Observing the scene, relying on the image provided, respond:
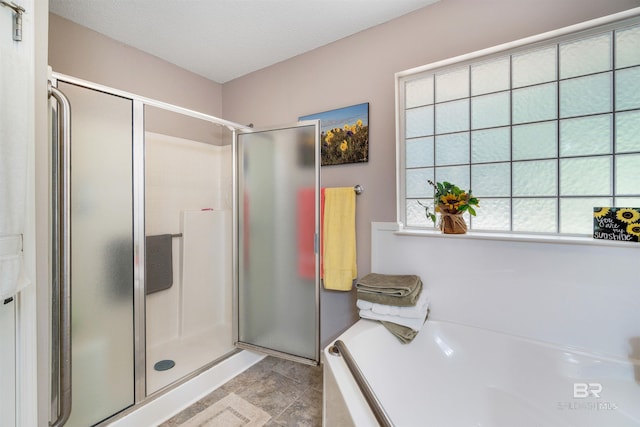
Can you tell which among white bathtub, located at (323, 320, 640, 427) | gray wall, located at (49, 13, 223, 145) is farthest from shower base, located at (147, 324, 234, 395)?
gray wall, located at (49, 13, 223, 145)

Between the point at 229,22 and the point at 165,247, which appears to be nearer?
the point at 229,22

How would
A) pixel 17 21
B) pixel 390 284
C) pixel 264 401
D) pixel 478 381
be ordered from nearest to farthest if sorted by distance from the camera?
1. pixel 17 21
2. pixel 478 381
3. pixel 390 284
4. pixel 264 401

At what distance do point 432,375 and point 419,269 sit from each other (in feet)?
1.87

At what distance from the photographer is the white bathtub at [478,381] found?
1.09 meters

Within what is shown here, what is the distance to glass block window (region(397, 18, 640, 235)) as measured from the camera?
1333 millimetres

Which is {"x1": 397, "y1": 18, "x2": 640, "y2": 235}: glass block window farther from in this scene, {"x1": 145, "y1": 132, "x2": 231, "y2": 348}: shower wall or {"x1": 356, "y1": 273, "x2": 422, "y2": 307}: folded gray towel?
{"x1": 145, "y1": 132, "x2": 231, "y2": 348}: shower wall

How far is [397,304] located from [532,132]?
4.07 feet

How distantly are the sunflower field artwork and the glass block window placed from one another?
0.85ft

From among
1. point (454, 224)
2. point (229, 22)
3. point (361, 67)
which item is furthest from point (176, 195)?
point (454, 224)

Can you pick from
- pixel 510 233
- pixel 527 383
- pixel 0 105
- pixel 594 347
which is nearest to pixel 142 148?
pixel 0 105

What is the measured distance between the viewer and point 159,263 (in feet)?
7.18

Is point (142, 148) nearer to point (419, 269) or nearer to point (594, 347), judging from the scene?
point (419, 269)

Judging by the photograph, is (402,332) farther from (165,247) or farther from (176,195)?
(176,195)

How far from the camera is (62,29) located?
1755 millimetres
